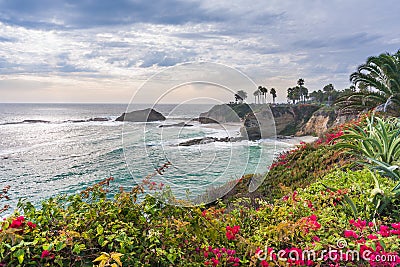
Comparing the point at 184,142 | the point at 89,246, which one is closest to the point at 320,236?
the point at 184,142

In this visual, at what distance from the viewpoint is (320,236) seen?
2375mm

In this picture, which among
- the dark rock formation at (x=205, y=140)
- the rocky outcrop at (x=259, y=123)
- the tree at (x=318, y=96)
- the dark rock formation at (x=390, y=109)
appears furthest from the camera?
the tree at (x=318, y=96)

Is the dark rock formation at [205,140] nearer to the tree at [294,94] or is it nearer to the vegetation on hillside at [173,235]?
the vegetation on hillside at [173,235]

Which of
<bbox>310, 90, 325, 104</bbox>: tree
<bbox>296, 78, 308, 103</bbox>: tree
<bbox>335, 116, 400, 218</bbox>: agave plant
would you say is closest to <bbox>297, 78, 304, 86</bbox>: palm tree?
<bbox>296, 78, 308, 103</bbox>: tree

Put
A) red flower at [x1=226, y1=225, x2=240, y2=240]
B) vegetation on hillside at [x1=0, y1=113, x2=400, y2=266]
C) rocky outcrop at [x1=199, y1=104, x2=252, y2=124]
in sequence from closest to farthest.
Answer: vegetation on hillside at [x1=0, y1=113, x2=400, y2=266] → red flower at [x1=226, y1=225, x2=240, y2=240] → rocky outcrop at [x1=199, y1=104, x2=252, y2=124]

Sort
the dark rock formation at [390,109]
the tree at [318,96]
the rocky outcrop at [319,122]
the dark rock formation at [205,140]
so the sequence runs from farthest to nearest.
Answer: the tree at [318,96] < the rocky outcrop at [319,122] < the dark rock formation at [390,109] < the dark rock formation at [205,140]

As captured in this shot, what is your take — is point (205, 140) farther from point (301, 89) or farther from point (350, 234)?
point (301, 89)

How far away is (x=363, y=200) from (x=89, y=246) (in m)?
2.68

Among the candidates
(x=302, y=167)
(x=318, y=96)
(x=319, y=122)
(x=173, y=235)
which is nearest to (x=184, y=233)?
(x=173, y=235)

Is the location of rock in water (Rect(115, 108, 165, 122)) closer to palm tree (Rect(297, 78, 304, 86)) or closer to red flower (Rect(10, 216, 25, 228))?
red flower (Rect(10, 216, 25, 228))

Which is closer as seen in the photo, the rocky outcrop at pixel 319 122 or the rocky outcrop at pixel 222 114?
the rocky outcrop at pixel 222 114

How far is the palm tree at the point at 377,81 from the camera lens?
33.8 ft

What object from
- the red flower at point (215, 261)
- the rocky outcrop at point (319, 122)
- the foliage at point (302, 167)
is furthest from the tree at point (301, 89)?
the red flower at point (215, 261)

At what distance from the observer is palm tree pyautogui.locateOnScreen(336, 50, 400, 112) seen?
1030 centimetres
